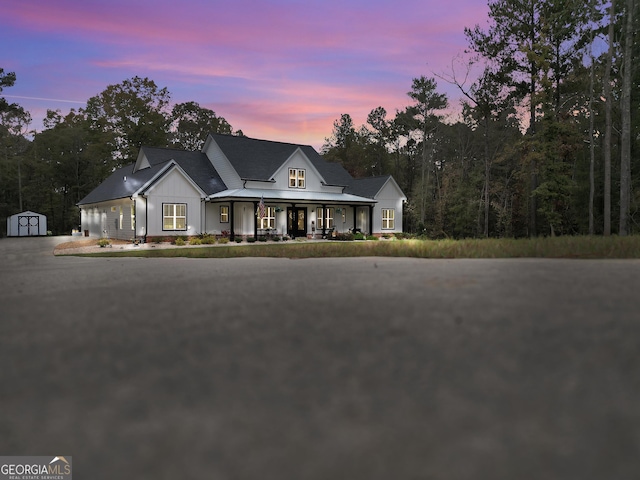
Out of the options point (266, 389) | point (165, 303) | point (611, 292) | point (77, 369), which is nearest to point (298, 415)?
point (266, 389)

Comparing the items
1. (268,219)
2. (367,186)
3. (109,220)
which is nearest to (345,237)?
(268,219)

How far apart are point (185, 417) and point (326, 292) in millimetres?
4643

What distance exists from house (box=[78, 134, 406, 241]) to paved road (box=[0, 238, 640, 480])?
67.9 ft

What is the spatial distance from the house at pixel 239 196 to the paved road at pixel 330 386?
20.7m

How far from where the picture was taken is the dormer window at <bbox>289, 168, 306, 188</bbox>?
32906mm

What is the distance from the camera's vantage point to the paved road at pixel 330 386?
2.77m

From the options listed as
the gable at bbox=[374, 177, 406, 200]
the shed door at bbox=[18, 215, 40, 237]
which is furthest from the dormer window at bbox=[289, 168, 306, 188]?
the shed door at bbox=[18, 215, 40, 237]

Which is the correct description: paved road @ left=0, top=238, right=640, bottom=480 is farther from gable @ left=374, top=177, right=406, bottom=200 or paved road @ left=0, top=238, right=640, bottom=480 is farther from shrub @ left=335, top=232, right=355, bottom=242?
gable @ left=374, top=177, right=406, bottom=200

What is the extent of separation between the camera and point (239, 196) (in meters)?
27.9

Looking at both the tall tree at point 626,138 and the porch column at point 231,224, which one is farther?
the porch column at point 231,224

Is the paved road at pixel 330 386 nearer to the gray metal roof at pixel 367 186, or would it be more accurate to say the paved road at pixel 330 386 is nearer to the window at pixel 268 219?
the window at pixel 268 219

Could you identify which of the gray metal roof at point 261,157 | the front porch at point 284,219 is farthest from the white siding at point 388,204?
the gray metal roof at point 261,157

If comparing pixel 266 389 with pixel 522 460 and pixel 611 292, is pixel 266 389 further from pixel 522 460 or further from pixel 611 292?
pixel 611 292
